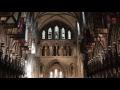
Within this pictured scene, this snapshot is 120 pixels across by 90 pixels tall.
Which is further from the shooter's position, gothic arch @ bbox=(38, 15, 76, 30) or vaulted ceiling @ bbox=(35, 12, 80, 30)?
gothic arch @ bbox=(38, 15, 76, 30)

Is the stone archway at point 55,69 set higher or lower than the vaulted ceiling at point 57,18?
lower

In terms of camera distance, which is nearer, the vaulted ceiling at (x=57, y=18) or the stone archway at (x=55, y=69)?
the vaulted ceiling at (x=57, y=18)

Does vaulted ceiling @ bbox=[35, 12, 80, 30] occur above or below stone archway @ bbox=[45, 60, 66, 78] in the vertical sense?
above

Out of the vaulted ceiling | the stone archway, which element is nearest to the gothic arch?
the vaulted ceiling

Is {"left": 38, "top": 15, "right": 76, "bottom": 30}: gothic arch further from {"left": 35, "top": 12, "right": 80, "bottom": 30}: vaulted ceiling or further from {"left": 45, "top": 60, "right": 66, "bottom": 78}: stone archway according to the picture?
{"left": 45, "top": 60, "right": 66, "bottom": 78}: stone archway

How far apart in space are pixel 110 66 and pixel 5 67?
6.47m

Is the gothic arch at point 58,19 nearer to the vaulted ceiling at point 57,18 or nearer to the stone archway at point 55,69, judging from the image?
the vaulted ceiling at point 57,18

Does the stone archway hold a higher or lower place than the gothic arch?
lower

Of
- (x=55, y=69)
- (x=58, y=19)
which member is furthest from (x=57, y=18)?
(x=55, y=69)

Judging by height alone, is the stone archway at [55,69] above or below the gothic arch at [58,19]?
below

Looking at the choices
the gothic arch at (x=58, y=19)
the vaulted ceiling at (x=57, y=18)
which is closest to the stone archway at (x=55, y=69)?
the gothic arch at (x=58, y=19)
